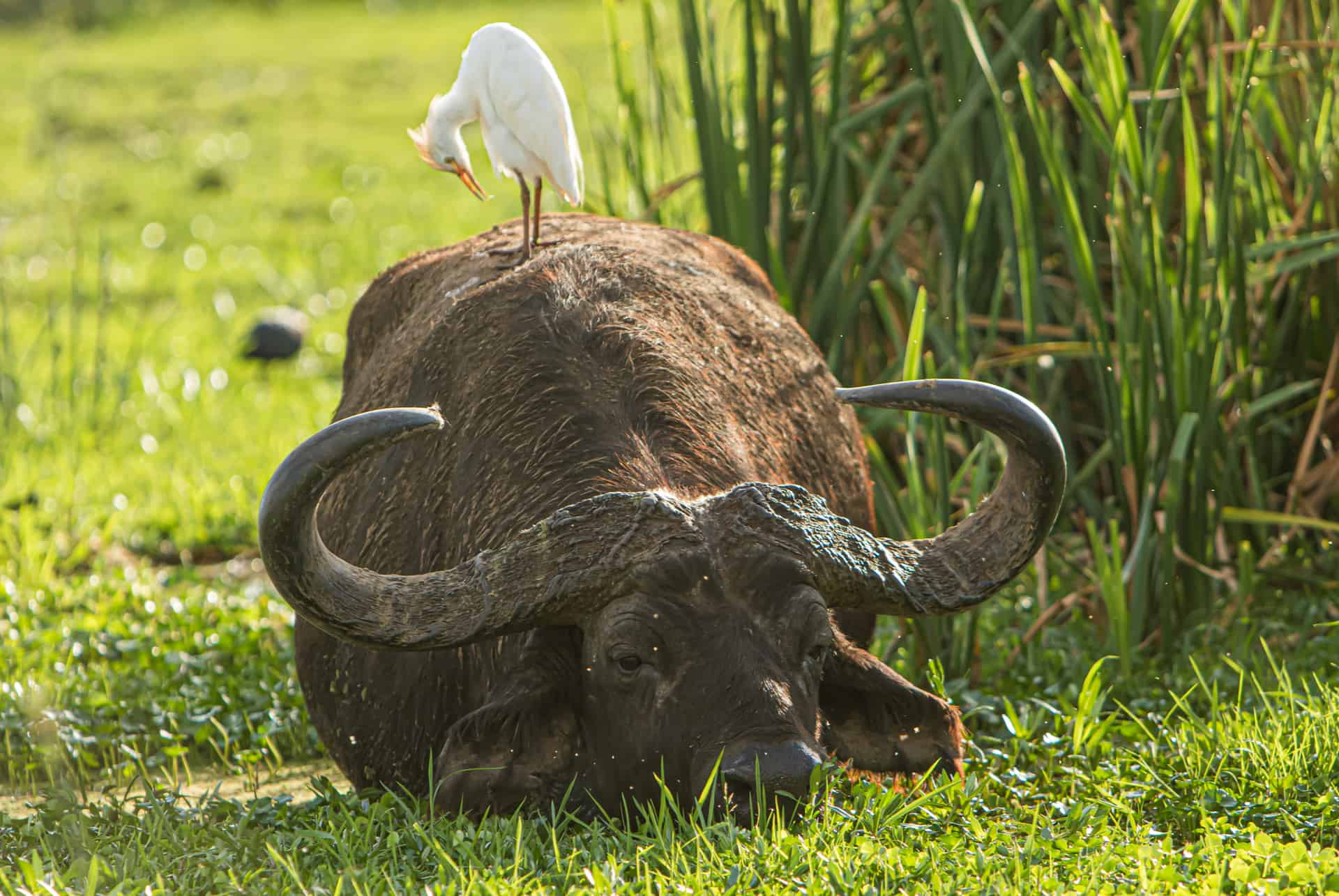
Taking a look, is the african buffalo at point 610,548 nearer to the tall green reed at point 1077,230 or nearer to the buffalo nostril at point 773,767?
the buffalo nostril at point 773,767

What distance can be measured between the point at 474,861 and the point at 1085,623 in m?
2.60

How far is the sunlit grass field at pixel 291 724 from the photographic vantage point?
3.29 meters

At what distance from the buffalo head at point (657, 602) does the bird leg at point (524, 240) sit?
120cm

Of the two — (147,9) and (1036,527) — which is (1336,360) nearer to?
(1036,527)

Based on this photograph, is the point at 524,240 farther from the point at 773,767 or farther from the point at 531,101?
the point at 773,767

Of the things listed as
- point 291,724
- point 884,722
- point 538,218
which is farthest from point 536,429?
point 291,724

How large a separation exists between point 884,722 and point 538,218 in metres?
1.70

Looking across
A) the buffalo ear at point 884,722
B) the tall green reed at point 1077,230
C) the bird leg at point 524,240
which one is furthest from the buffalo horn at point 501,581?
the tall green reed at point 1077,230

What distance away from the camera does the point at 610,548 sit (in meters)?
3.38

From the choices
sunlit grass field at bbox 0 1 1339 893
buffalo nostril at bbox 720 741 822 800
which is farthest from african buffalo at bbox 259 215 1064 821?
sunlit grass field at bbox 0 1 1339 893

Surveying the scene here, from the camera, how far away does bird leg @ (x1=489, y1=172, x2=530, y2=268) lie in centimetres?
435

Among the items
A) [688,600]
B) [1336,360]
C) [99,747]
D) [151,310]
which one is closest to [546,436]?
[688,600]

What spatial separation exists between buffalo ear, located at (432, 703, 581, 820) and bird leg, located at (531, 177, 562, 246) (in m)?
1.46

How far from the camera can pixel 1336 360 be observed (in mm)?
5426
